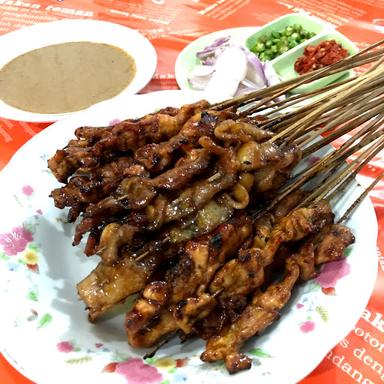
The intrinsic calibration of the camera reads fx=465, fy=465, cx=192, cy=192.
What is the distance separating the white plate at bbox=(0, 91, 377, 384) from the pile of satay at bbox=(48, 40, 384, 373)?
62mm

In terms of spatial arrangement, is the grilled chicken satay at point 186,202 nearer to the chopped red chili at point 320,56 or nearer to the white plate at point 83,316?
the white plate at point 83,316

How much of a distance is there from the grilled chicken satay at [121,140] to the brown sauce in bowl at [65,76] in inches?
37.4

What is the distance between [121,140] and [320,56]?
1.68 m

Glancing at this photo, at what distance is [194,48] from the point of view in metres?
3.03

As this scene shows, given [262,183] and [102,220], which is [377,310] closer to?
[262,183]

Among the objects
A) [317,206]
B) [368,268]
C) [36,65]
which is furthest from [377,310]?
[36,65]

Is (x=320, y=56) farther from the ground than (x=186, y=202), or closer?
closer

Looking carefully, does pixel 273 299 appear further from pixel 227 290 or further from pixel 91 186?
pixel 91 186

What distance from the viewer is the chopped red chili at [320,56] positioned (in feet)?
9.00

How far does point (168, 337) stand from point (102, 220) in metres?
0.44

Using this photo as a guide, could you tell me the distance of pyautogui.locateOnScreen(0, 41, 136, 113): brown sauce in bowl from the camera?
8.44 feet

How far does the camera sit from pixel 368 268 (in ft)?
4.88

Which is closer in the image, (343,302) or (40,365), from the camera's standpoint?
(40,365)

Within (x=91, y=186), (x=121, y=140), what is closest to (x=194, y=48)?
(x=121, y=140)
